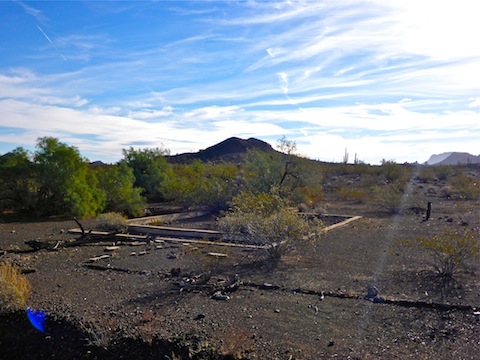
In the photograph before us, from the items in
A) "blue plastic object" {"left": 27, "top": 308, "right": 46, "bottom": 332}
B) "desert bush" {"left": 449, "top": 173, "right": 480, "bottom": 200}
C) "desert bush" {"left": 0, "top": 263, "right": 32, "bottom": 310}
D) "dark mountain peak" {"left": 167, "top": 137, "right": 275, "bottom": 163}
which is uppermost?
"dark mountain peak" {"left": 167, "top": 137, "right": 275, "bottom": 163}

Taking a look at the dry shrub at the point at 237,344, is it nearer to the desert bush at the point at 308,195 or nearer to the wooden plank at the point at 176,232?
the wooden plank at the point at 176,232

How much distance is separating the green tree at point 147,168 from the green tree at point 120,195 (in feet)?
22.7

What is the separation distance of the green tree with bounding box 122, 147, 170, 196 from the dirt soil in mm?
18518

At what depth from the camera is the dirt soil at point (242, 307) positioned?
23.6 ft

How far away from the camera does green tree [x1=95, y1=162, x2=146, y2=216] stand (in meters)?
24.1

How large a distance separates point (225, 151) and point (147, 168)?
5479 cm

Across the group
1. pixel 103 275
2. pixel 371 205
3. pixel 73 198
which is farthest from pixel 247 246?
pixel 371 205

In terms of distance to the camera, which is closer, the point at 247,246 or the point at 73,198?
the point at 247,246

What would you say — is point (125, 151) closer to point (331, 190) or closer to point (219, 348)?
point (331, 190)

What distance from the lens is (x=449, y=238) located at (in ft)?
36.4

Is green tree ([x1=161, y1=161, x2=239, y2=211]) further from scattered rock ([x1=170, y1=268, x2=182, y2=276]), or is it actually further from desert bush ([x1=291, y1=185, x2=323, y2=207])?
scattered rock ([x1=170, y1=268, x2=182, y2=276])

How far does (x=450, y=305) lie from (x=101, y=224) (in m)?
13.1

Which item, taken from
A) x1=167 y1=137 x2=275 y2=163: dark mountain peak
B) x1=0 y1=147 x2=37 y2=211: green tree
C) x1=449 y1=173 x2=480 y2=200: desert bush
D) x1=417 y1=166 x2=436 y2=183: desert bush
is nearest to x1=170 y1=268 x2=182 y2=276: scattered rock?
x1=0 y1=147 x2=37 y2=211: green tree

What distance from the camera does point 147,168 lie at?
110ft
